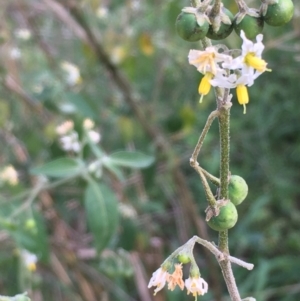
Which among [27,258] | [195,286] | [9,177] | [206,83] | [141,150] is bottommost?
[195,286]

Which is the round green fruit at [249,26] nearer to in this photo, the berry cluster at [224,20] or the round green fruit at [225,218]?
the berry cluster at [224,20]

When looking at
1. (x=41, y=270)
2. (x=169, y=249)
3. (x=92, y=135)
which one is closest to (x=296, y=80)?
(x=169, y=249)

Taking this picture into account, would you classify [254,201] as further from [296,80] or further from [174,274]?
[174,274]

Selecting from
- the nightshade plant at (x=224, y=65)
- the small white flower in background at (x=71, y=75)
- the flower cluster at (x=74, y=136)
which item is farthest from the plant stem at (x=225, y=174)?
the small white flower in background at (x=71, y=75)

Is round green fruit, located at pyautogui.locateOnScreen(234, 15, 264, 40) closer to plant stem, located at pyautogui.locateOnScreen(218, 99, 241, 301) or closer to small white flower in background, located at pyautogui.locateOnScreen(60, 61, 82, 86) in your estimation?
plant stem, located at pyautogui.locateOnScreen(218, 99, 241, 301)

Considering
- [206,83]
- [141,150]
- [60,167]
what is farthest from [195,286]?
[141,150]

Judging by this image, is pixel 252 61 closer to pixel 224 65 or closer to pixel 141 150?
pixel 224 65
